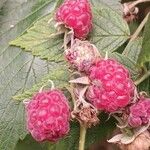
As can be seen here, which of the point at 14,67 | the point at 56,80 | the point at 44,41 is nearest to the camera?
the point at 56,80

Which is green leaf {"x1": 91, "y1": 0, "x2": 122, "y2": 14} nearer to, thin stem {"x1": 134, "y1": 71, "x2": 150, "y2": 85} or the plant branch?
thin stem {"x1": 134, "y1": 71, "x2": 150, "y2": 85}

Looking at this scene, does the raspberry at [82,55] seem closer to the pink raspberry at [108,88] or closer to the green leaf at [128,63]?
the pink raspberry at [108,88]

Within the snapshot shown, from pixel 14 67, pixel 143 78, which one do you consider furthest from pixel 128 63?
pixel 14 67

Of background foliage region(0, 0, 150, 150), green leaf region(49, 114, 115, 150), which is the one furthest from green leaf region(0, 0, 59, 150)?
green leaf region(49, 114, 115, 150)

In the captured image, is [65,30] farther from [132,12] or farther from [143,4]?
[143,4]

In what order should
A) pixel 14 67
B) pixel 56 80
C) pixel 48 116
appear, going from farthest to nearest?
pixel 14 67 < pixel 56 80 < pixel 48 116

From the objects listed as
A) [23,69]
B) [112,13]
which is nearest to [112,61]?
[112,13]

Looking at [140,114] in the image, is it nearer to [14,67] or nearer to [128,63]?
[128,63]
